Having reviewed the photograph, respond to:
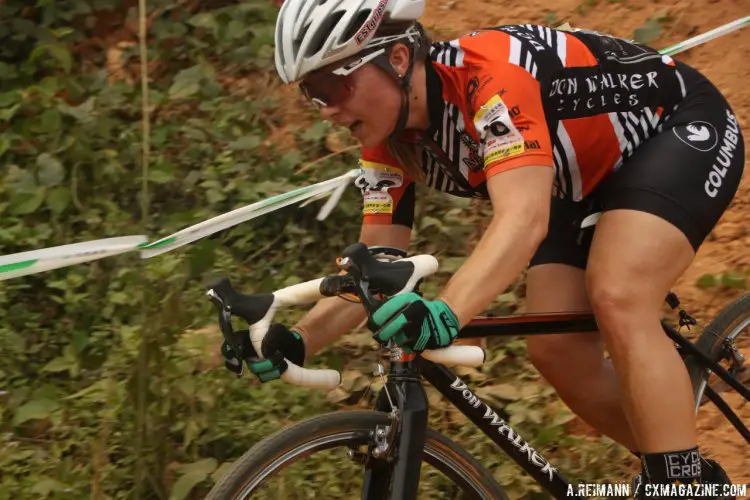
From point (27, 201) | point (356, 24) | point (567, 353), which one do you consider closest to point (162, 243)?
point (356, 24)

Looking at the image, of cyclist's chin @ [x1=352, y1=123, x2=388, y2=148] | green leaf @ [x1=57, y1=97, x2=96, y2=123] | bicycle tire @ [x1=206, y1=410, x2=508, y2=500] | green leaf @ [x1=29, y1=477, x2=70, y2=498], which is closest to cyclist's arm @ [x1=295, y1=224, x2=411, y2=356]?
bicycle tire @ [x1=206, y1=410, x2=508, y2=500]

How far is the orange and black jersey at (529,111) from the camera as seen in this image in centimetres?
263

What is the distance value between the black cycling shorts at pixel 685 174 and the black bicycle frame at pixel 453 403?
0.38 m

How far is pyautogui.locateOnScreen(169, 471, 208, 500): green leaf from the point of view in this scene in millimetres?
3521

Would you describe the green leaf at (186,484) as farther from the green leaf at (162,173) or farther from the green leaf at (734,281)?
the green leaf at (734,281)

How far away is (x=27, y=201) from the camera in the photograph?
5.21 meters

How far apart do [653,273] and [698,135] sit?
0.49 meters

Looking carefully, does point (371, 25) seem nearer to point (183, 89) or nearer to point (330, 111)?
point (330, 111)

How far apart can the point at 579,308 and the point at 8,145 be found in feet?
12.0

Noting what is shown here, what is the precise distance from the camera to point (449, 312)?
233 centimetres

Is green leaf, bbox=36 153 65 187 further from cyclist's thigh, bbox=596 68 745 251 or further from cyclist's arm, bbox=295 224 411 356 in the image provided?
cyclist's thigh, bbox=596 68 745 251

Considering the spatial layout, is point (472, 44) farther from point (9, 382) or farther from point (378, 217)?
point (9, 382)

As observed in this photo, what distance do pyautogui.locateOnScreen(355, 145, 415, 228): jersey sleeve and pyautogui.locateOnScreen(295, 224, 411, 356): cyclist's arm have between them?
0.10 ft

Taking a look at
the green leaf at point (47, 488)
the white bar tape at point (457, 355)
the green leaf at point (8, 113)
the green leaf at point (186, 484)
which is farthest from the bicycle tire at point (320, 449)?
the green leaf at point (8, 113)
